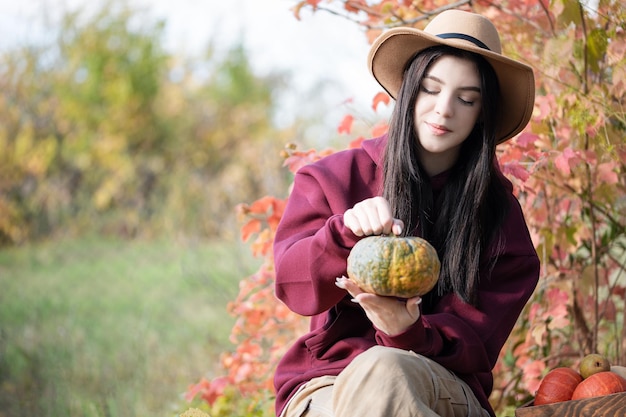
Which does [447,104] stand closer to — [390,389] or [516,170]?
[516,170]

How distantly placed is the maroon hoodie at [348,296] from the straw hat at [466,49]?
228 mm

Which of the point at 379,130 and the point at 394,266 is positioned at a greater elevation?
the point at 379,130

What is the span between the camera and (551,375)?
2.49 m

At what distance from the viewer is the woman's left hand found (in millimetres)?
2096

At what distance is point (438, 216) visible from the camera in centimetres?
258

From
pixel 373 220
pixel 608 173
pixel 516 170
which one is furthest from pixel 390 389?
pixel 608 173

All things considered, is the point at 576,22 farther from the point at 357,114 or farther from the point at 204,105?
the point at 204,105

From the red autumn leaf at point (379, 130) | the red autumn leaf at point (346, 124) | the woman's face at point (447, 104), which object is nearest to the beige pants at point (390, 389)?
the woman's face at point (447, 104)

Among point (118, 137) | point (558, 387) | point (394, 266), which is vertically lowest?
point (118, 137)

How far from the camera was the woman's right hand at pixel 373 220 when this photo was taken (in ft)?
6.81

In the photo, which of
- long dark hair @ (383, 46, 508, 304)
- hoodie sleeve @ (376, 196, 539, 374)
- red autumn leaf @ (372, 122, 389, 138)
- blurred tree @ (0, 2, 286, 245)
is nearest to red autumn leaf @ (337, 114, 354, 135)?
red autumn leaf @ (372, 122, 389, 138)

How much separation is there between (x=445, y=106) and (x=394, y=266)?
2.11 feet

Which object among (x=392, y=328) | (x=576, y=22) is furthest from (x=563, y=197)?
(x=392, y=328)

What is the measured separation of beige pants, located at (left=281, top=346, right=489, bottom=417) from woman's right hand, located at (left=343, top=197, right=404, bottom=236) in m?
0.30
